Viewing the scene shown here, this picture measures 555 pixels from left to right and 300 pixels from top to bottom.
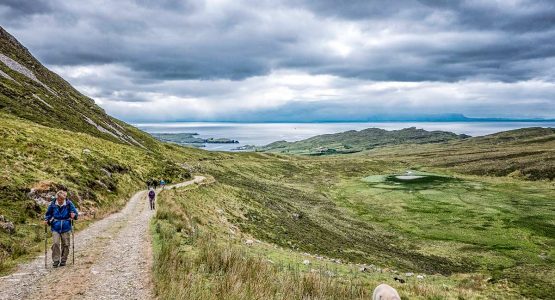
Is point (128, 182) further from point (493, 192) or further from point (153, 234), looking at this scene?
point (493, 192)

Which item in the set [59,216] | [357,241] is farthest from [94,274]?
[357,241]

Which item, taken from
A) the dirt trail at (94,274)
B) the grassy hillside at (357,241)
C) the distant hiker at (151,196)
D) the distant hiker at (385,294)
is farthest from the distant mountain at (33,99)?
the distant hiker at (385,294)

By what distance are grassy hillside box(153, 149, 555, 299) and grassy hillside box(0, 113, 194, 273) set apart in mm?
7212

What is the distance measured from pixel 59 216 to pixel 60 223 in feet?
1.17

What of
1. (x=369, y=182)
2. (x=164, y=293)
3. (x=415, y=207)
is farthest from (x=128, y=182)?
(x=369, y=182)

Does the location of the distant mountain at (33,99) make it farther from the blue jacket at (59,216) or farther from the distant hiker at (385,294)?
the distant hiker at (385,294)

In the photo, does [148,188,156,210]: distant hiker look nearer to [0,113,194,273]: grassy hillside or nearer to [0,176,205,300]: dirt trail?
[0,113,194,273]: grassy hillside

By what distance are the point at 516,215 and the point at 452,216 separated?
41.9 feet

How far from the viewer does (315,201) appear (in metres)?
89.6

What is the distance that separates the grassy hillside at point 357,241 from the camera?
53.9 ft

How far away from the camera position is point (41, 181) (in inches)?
1373

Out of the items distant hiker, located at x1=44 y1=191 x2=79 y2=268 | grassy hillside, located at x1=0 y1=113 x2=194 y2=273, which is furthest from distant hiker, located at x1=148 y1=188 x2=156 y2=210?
distant hiker, located at x1=44 y1=191 x2=79 y2=268

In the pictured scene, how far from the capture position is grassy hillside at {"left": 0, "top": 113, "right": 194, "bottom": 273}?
82.7 ft

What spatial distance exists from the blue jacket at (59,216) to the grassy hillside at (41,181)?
2.68 meters
